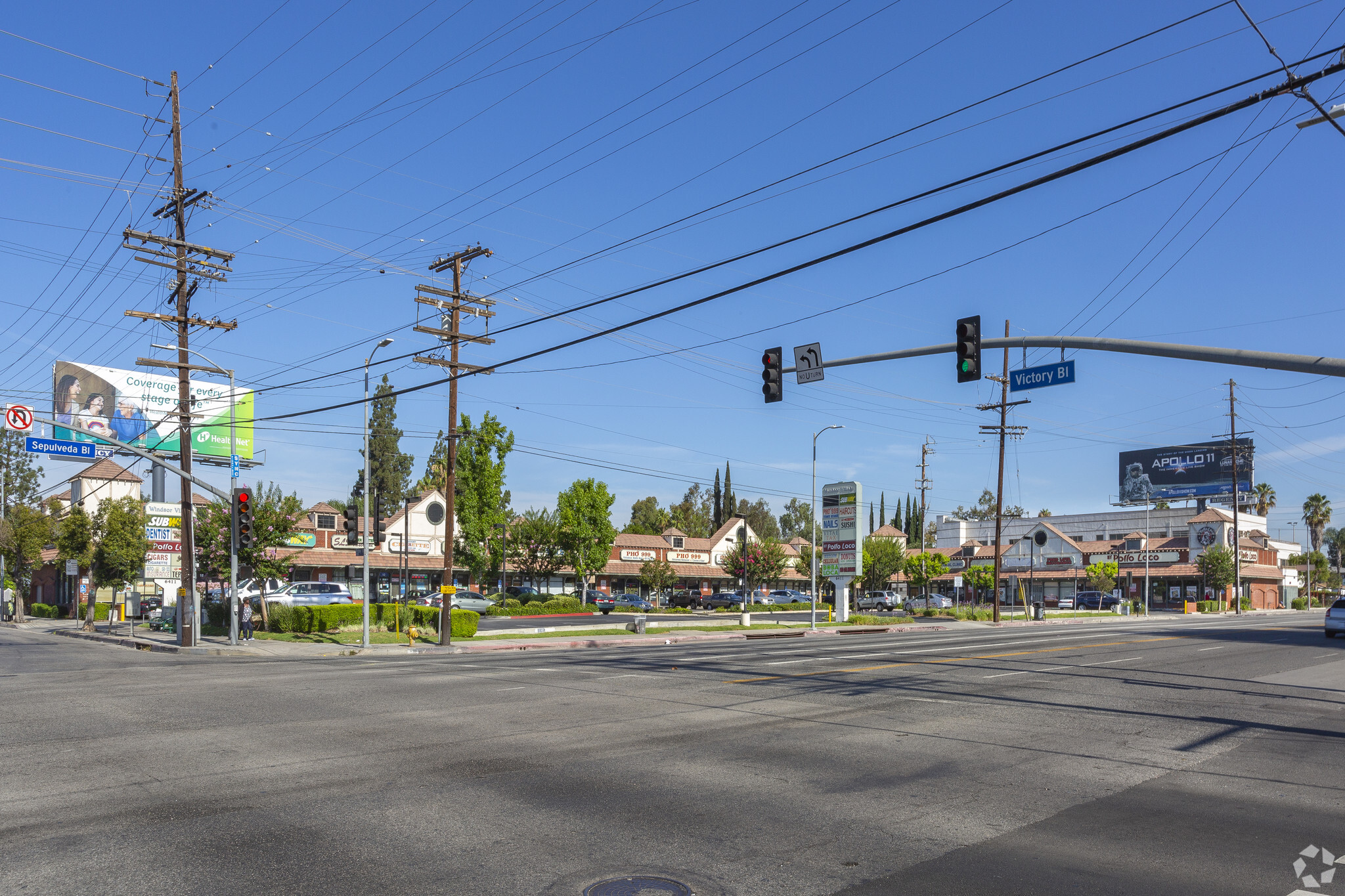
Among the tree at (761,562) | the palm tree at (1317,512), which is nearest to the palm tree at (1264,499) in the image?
the palm tree at (1317,512)

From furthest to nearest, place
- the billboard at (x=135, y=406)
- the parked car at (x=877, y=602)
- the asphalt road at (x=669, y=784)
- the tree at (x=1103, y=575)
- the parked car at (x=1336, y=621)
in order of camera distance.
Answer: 1. the tree at (x=1103, y=575)
2. the parked car at (x=877, y=602)
3. the billboard at (x=135, y=406)
4. the parked car at (x=1336, y=621)
5. the asphalt road at (x=669, y=784)

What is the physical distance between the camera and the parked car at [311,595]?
148 feet

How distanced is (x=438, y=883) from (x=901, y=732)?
320 inches

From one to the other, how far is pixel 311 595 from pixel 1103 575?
2502 inches

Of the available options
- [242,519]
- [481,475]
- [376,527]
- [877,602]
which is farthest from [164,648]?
[877,602]

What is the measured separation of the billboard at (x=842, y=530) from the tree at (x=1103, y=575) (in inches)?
1483

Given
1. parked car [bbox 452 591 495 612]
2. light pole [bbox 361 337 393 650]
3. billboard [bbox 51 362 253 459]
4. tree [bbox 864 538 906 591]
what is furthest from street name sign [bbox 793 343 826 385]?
tree [bbox 864 538 906 591]

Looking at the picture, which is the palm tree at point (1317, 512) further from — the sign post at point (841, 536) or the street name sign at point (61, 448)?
the street name sign at point (61, 448)

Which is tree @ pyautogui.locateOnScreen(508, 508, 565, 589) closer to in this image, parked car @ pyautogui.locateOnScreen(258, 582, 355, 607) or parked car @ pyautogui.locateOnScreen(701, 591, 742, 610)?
parked car @ pyautogui.locateOnScreen(701, 591, 742, 610)

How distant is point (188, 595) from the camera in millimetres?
32188

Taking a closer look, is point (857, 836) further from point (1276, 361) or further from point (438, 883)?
point (1276, 361)

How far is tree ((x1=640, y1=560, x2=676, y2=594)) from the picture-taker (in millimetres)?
76625

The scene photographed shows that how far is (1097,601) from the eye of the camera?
252 ft

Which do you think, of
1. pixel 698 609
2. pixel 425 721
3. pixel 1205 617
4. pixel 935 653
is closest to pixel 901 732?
pixel 425 721
